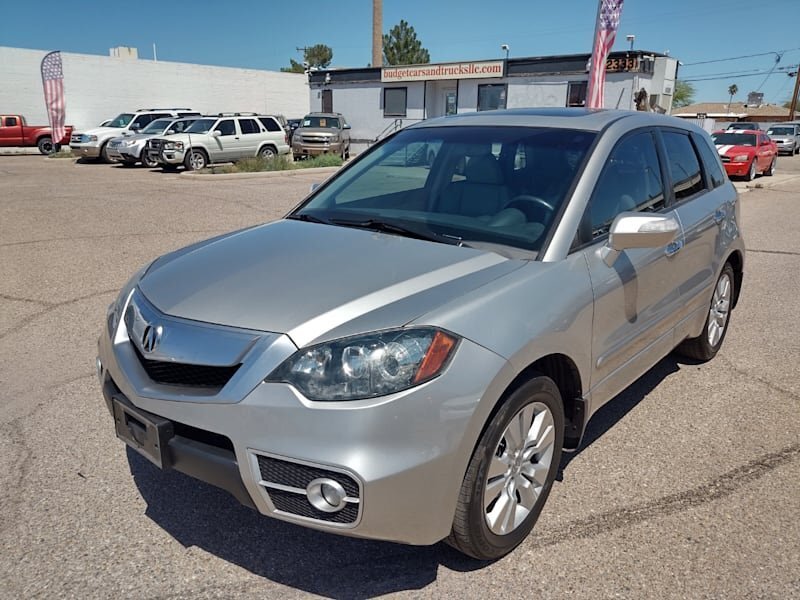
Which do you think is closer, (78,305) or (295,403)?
(295,403)

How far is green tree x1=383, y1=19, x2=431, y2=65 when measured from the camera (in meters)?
69.2

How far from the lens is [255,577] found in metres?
2.59

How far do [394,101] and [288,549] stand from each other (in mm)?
30686

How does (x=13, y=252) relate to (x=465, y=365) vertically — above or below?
below

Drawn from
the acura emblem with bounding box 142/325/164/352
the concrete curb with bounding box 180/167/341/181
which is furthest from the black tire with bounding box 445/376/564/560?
the concrete curb with bounding box 180/167/341/181

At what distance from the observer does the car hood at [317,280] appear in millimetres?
2359

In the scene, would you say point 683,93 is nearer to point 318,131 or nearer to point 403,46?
point 403,46

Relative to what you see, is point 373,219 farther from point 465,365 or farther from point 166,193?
point 166,193

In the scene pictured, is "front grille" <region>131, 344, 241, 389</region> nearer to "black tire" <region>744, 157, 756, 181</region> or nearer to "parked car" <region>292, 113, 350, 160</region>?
"black tire" <region>744, 157, 756, 181</region>

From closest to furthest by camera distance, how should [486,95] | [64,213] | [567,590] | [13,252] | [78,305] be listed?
1. [567,590]
2. [78,305]
3. [13,252]
4. [64,213]
5. [486,95]

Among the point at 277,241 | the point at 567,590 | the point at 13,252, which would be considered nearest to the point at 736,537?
the point at 567,590

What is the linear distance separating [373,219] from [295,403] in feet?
4.87

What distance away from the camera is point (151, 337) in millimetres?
2539

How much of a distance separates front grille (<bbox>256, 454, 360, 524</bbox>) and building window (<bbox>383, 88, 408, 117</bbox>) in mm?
30578
